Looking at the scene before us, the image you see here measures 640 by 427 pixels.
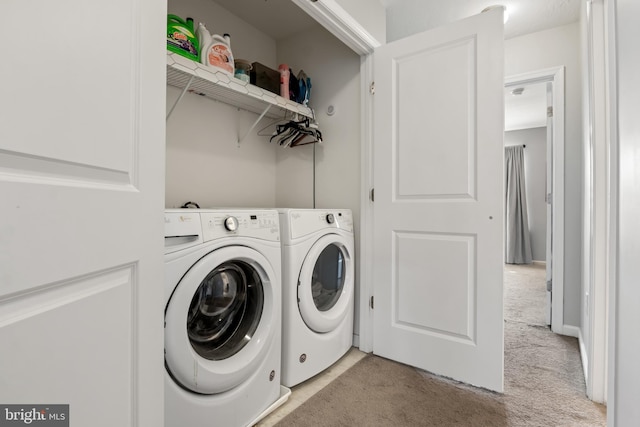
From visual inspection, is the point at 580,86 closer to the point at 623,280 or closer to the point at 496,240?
the point at 496,240

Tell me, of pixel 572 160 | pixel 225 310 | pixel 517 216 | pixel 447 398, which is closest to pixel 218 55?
pixel 225 310

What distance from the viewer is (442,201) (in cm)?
172

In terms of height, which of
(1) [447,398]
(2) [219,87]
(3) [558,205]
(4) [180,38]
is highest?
(4) [180,38]

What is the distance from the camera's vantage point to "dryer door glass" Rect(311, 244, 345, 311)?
1814 mm

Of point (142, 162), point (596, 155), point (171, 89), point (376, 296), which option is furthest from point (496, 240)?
point (171, 89)

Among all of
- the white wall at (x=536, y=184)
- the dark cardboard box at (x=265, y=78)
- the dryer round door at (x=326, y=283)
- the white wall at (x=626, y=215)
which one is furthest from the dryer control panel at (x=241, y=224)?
the white wall at (x=536, y=184)

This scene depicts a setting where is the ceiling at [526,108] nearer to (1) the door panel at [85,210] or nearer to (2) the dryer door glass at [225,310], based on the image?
(2) the dryer door glass at [225,310]

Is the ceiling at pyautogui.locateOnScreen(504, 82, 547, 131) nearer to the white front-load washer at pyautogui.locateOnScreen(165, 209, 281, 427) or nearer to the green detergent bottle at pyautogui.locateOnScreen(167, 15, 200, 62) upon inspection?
the green detergent bottle at pyautogui.locateOnScreen(167, 15, 200, 62)

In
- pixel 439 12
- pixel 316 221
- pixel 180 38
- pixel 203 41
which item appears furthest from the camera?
pixel 439 12

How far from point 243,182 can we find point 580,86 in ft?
8.38

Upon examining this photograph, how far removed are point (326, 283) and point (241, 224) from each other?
2.61 feet

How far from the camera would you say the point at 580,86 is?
222 cm

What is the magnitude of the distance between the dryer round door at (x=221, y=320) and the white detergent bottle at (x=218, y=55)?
985 mm

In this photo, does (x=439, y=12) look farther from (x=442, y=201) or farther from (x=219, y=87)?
(x=219, y=87)
